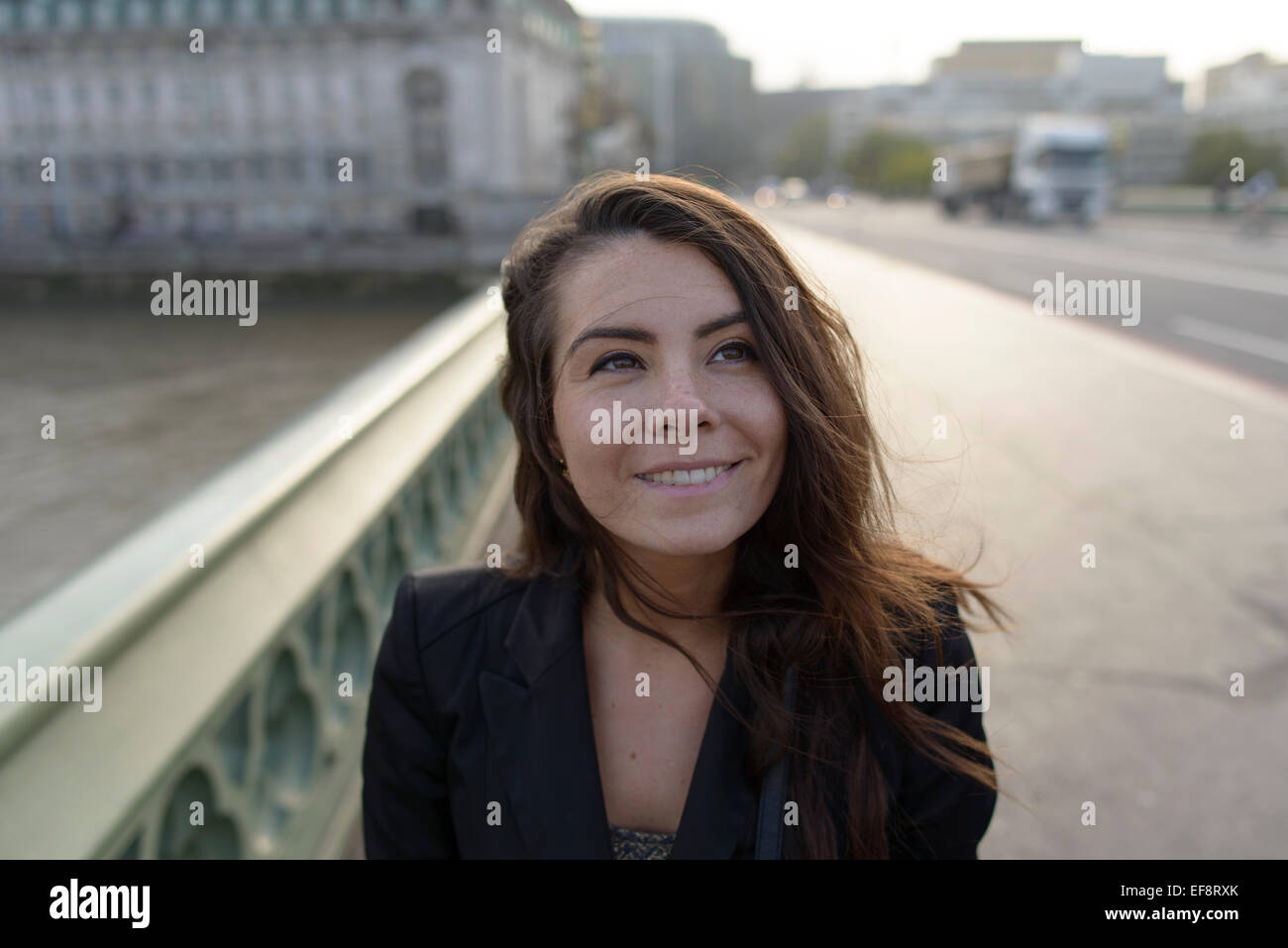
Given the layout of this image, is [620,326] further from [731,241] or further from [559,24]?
[559,24]

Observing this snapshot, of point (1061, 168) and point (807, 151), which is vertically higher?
point (807, 151)

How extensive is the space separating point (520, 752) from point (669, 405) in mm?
571

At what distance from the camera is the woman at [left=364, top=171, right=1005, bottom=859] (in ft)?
5.32

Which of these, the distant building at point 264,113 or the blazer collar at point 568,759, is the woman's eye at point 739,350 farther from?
the distant building at point 264,113

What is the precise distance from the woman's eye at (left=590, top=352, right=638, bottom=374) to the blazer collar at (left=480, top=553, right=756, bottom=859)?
0.41 metres

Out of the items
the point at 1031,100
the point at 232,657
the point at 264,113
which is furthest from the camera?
the point at 1031,100

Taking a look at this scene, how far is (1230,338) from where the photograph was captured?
39.3ft

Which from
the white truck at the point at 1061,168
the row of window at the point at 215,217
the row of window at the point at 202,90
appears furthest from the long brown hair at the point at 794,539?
the row of window at the point at 202,90

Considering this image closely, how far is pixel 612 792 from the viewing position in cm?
170

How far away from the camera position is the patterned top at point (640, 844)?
1.66 metres

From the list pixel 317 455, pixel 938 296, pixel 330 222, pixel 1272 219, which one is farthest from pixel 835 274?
pixel 330 222

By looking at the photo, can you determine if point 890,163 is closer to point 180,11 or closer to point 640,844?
point 180,11

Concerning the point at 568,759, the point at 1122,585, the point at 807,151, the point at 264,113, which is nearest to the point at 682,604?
the point at 568,759

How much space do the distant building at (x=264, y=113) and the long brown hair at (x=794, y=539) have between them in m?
57.6
